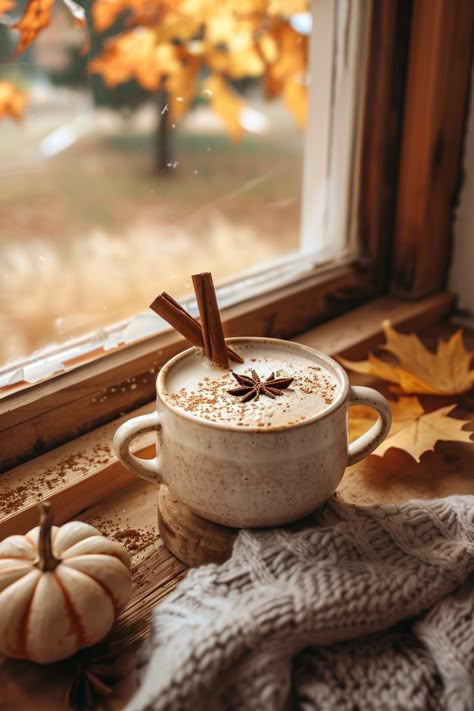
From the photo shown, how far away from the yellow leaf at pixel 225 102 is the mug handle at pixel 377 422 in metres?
0.60

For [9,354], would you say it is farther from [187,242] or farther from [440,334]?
[440,334]

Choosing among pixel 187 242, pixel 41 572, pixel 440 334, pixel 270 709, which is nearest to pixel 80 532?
pixel 41 572

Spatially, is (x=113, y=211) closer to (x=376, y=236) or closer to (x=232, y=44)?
(x=232, y=44)

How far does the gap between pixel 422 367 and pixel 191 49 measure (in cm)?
58

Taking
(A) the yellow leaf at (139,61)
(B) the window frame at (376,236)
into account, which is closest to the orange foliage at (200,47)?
(A) the yellow leaf at (139,61)

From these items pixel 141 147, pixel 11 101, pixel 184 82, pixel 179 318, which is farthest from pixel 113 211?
pixel 179 318

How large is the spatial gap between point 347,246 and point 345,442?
61 centimetres

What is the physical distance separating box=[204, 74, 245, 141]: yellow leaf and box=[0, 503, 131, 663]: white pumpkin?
743 millimetres

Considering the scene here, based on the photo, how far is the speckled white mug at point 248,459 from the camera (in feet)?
1.97

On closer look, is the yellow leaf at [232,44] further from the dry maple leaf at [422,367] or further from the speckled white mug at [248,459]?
the speckled white mug at [248,459]

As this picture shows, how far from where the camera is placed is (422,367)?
1.05 metres

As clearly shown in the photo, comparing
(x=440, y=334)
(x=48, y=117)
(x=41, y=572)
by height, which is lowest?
(x=440, y=334)

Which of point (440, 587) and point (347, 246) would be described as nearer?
point (440, 587)

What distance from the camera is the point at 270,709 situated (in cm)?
50
